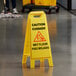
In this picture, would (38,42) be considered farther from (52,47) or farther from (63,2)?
(63,2)

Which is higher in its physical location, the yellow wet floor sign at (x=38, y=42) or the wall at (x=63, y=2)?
the yellow wet floor sign at (x=38, y=42)

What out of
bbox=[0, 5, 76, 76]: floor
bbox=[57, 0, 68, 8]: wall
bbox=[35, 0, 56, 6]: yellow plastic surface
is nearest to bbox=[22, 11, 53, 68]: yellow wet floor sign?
bbox=[0, 5, 76, 76]: floor

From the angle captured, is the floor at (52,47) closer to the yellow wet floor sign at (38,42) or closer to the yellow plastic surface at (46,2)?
the yellow wet floor sign at (38,42)

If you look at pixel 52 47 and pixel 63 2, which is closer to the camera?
pixel 52 47

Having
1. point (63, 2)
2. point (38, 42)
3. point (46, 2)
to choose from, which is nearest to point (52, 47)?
point (38, 42)

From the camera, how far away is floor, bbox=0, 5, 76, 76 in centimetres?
556

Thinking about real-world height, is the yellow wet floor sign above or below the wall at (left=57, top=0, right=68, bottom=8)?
above

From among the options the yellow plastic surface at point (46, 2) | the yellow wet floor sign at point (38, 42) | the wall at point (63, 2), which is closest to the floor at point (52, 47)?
the yellow wet floor sign at point (38, 42)

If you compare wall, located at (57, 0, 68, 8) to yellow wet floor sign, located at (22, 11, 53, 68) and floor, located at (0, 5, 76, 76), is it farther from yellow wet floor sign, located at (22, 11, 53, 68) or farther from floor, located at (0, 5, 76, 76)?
yellow wet floor sign, located at (22, 11, 53, 68)

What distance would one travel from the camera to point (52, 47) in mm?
7328

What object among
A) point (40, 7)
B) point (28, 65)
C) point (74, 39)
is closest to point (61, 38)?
point (74, 39)

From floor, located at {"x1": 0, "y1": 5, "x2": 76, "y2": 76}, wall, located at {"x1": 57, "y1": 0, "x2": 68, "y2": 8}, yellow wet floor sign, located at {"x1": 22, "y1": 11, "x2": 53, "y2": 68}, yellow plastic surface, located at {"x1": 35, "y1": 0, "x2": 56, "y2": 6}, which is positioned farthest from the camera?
wall, located at {"x1": 57, "y1": 0, "x2": 68, "y2": 8}

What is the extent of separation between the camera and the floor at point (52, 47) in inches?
219

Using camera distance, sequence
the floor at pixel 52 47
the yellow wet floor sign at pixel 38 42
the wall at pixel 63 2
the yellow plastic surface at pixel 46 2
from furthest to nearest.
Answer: the wall at pixel 63 2 → the yellow plastic surface at pixel 46 2 → the yellow wet floor sign at pixel 38 42 → the floor at pixel 52 47
